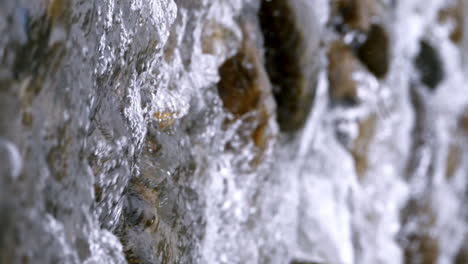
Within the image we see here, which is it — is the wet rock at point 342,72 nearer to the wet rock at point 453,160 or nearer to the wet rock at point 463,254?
the wet rock at point 453,160

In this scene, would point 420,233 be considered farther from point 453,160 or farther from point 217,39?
point 217,39

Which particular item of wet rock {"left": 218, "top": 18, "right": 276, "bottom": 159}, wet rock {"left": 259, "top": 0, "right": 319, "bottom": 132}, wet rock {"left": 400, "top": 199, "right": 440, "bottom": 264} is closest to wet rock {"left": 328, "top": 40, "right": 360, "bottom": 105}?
wet rock {"left": 259, "top": 0, "right": 319, "bottom": 132}

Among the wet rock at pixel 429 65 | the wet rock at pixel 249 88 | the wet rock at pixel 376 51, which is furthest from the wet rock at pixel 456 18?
the wet rock at pixel 249 88

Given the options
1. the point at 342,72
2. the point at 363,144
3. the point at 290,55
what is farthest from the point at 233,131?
the point at 363,144

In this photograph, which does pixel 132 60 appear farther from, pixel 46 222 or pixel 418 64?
pixel 418 64

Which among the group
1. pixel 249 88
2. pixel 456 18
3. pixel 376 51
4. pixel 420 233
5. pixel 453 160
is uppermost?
pixel 456 18

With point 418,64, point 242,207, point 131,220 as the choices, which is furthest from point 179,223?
point 418,64

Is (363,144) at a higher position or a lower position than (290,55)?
lower
